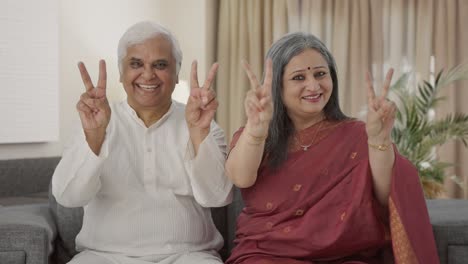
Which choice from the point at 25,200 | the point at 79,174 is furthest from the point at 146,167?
the point at 25,200

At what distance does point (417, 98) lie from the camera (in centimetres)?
474

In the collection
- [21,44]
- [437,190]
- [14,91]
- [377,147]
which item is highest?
[21,44]

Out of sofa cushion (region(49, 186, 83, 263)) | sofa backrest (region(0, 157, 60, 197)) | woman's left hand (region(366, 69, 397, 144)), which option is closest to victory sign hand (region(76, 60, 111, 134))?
sofa cushion (region(49, 186, 83, 263))

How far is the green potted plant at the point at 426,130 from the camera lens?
15.2ft

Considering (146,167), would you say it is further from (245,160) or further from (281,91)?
(281,91)

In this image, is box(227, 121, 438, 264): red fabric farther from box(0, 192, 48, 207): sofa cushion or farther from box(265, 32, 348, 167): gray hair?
box(0, 192, 48, 207): sofa cushion

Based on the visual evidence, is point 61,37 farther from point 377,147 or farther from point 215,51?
point 377,147

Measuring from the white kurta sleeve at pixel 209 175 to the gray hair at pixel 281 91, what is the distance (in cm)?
17

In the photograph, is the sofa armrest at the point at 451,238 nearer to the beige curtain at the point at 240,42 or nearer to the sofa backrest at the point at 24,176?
the sofa backrest at the point at 24,176

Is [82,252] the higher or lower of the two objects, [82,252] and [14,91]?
the lower

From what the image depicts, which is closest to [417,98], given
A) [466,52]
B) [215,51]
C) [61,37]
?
[466,52]

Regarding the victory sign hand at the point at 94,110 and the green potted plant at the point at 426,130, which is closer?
the victory sign hand at the point at 94,110

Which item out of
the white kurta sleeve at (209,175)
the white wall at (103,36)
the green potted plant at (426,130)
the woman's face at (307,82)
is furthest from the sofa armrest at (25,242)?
the green potted plant at (426,130)

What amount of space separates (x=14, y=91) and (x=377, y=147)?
2.84 m
